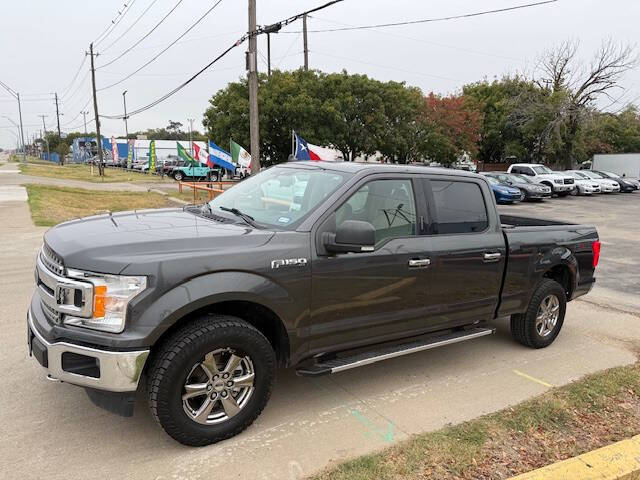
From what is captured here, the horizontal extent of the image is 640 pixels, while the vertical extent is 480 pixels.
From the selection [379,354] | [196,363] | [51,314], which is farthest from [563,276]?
[51,314]

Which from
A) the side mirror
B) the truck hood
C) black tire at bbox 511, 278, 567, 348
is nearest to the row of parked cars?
black tire at bbox 511, 278, 567, 348

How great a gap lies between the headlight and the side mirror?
4.02 feet

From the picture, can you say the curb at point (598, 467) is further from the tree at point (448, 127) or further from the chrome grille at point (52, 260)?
the tree at point (448, 127)

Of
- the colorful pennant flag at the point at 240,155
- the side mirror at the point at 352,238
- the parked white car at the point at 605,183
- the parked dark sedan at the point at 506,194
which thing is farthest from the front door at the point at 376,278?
the parked white car at the point at 605,183

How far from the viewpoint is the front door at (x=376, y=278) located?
135 inches

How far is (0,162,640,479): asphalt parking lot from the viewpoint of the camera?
2.95 metres

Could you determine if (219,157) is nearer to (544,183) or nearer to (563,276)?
(563,276)

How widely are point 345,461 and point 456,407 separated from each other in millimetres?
1144

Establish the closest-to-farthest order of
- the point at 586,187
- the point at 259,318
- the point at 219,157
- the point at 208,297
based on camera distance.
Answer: the point at 208,297, the point at 259,318, the point at 219,157, the point at 586,187

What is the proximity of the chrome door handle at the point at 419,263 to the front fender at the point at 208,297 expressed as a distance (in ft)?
3.45

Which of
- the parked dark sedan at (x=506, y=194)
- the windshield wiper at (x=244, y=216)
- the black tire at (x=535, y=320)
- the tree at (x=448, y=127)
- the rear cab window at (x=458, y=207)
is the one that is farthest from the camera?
the tree at (x=448, y=127)

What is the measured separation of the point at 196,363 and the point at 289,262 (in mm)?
835

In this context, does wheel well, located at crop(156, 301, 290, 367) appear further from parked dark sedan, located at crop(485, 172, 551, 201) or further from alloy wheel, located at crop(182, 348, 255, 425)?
parked dark sedan, located at crop(485, 172, 551, 201)

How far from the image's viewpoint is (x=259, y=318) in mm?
3377
